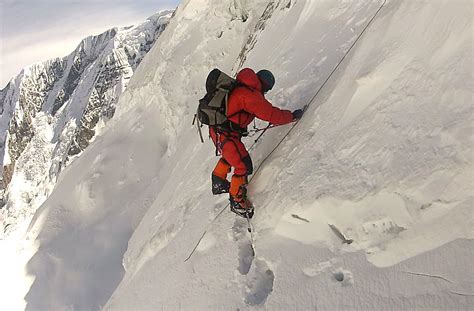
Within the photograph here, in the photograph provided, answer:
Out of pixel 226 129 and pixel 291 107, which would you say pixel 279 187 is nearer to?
pixel 226 129

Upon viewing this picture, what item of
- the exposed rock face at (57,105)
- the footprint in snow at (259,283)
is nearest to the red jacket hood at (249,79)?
the footprint in snow at (259,283)

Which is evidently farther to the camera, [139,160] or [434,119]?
[139,160]

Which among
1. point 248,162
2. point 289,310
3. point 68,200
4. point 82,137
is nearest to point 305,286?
point 289,310

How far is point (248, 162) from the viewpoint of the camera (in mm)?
5168

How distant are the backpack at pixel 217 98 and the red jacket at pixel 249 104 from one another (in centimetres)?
7

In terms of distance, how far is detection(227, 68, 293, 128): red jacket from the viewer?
4828 mm

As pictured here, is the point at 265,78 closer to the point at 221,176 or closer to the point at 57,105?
the point at 221,176

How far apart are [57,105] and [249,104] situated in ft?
410

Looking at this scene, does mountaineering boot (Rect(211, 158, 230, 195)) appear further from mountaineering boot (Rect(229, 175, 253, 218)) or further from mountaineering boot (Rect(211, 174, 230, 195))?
mountaineering boot (Rect(229, 175, 253, 218))

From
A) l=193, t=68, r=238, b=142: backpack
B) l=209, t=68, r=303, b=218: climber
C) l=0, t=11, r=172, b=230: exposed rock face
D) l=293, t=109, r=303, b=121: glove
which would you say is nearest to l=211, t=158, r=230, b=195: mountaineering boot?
l=209, t=68, r=303, b=218: climber

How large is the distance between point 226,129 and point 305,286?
200 cm

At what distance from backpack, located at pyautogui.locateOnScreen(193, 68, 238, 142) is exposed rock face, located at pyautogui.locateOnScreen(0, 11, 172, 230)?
46175mm

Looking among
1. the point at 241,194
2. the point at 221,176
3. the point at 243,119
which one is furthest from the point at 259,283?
the point at 243,119

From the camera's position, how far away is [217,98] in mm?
4941
